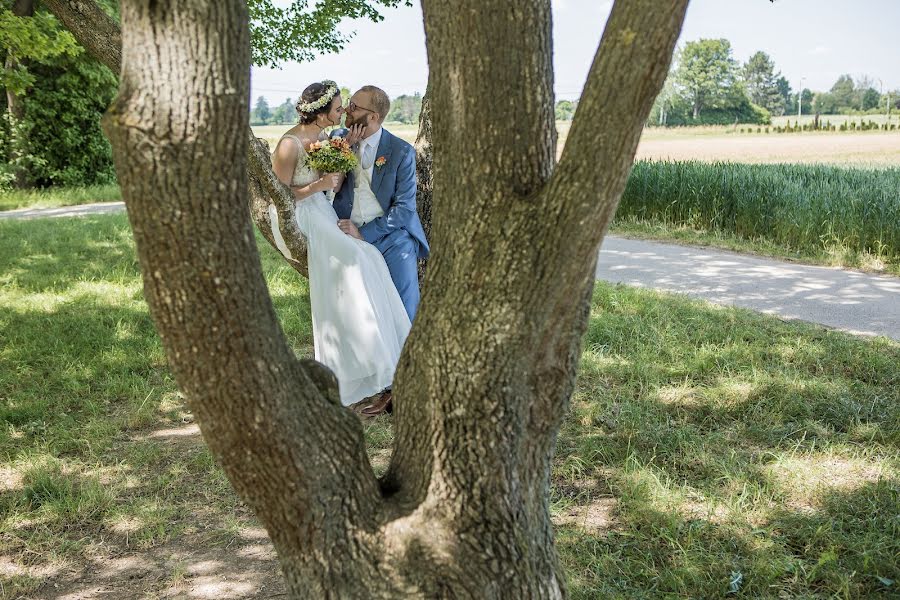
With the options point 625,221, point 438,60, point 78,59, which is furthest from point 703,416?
point 78,59

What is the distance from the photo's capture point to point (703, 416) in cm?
576

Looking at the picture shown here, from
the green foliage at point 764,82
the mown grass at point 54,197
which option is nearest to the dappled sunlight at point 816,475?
the mown grass at point 54,197

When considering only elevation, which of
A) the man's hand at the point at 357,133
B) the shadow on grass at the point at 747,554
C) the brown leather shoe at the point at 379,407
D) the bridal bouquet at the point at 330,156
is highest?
the man's hand at the point at 357,133

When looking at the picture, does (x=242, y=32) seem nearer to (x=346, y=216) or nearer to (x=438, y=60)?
(x=438, y=60)

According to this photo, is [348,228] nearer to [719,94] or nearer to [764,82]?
[719,94]

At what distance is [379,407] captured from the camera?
6117mm

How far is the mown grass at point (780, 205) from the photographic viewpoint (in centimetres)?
1098

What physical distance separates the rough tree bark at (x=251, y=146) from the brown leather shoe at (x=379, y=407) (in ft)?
3.93

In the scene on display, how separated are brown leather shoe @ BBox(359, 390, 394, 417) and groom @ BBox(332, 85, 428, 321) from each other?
0.66m

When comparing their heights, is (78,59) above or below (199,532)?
above

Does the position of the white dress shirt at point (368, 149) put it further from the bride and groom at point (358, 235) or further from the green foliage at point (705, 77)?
the green foliage at point (705, 77)

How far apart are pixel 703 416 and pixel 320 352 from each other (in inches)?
110

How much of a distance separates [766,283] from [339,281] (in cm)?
A: 582

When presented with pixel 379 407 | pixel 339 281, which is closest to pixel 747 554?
pixel 379 407
